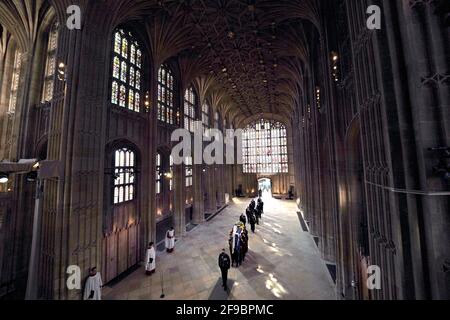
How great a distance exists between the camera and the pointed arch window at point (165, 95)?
12.8m

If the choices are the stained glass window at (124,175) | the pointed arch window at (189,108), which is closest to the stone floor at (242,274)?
the stained glass window at (124,175)

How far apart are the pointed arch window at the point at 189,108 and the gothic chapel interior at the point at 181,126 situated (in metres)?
2.24

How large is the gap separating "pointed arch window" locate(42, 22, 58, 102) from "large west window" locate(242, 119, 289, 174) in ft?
88.4

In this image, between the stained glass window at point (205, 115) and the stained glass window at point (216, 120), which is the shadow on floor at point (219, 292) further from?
the stained glass window at point (216, 120)

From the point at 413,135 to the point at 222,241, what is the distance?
11222mm

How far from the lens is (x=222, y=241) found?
12.0 m

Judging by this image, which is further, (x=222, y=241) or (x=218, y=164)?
(x=218, y=164)

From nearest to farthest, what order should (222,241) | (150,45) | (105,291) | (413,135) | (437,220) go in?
(437,220) → (413,135) → (105,291) → (150,45) → (222,241)

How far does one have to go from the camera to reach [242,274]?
810cm

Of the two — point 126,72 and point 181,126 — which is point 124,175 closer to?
point 126,72

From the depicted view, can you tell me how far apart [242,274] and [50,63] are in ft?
45.0

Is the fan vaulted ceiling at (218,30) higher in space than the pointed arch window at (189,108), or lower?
higher
